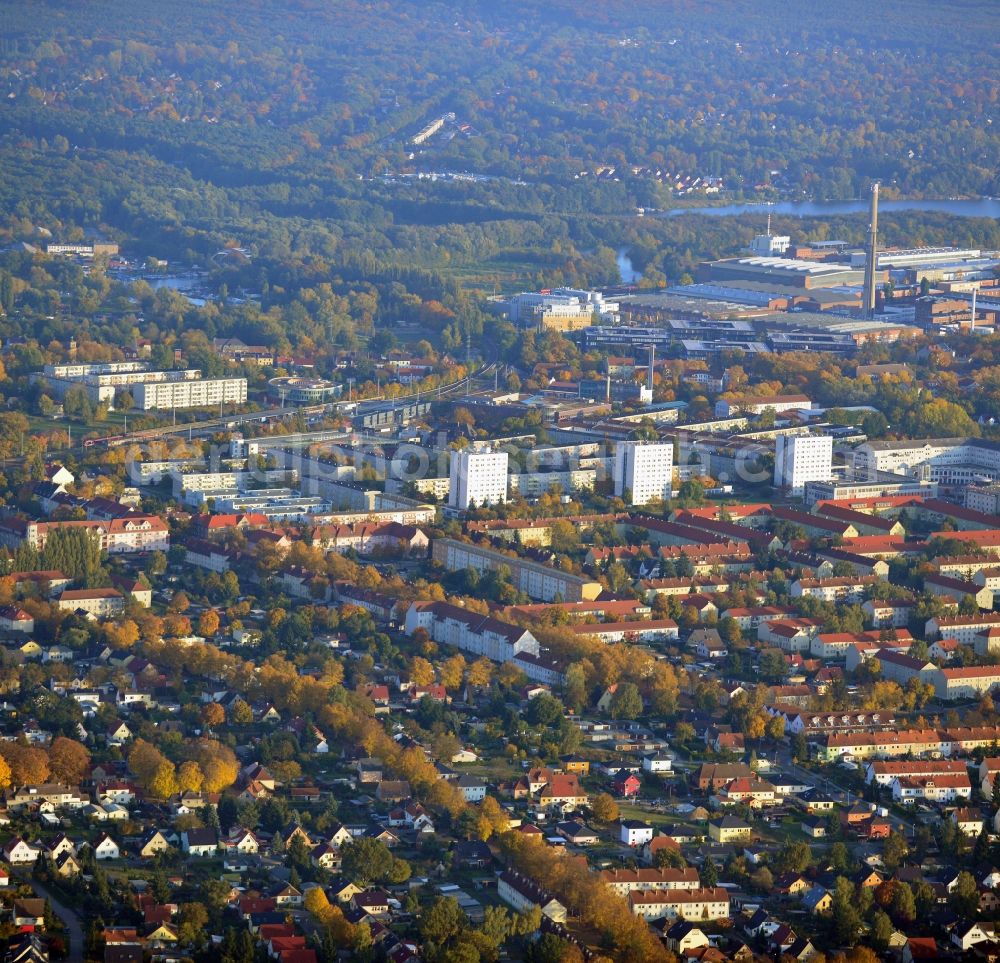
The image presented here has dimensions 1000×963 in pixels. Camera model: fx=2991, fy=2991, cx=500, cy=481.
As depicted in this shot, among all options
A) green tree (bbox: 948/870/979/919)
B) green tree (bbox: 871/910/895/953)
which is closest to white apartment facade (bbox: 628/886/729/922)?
green tree (bbox: 871/910/895/953)

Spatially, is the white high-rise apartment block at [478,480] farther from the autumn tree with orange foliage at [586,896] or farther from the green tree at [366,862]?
the green tree at [366,862]

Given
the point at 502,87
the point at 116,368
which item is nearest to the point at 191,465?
the point at 116,368

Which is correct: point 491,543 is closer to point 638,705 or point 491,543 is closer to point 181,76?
point 638,705

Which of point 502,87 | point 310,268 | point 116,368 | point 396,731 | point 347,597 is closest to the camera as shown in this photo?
point 396,731

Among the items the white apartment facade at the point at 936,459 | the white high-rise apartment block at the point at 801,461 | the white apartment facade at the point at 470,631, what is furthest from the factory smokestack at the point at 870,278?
the white apartment facade at the point at 470,631

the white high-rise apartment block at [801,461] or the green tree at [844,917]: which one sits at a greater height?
the white high-rise apartment block at [801,461]

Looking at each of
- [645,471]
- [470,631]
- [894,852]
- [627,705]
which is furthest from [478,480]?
[894,852]
